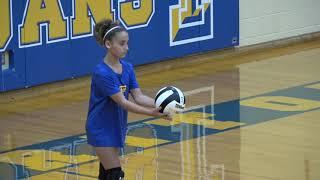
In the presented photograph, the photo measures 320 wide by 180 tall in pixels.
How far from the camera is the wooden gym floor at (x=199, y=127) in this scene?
1048 centimetres

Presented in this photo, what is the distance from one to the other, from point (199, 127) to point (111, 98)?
4602 millimetres

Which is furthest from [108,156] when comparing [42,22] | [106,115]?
[42,22]

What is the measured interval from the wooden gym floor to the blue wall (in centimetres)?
22

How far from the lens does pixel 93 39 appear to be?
15.0 metres

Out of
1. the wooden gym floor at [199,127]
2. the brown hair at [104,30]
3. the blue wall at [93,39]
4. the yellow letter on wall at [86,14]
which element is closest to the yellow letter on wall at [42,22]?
the blue wall at [93,39]

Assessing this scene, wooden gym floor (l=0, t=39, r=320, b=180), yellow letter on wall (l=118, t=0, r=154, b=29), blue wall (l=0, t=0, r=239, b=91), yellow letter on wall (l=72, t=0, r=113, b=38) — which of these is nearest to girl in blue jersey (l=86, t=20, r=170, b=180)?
wooden gym floor (l=0, t=39, r=320, b=180)

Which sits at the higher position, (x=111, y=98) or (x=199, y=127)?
(x=111, y=98)

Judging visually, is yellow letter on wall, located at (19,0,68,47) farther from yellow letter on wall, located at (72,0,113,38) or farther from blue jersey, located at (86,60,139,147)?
blue jersey, located at (86,60,139,147)

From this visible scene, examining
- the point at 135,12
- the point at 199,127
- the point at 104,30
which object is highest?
the point at 104,30

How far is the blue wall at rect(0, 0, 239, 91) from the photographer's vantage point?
46.0ft

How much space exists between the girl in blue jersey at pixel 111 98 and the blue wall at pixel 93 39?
6.10m

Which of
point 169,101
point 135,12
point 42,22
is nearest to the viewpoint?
point 169,101

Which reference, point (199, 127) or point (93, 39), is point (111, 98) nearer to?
point (199, 127)

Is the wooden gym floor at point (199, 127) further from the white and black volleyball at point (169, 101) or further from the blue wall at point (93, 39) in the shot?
the white and black volleyball at point (169, 101)
